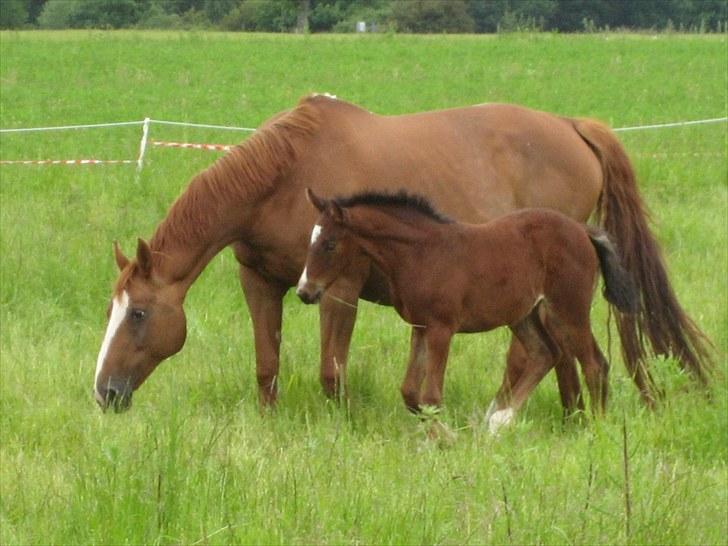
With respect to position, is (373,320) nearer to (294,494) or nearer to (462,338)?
(462,338)

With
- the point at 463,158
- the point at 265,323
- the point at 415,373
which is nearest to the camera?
the point at 415,373

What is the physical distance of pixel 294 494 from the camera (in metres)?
4.24

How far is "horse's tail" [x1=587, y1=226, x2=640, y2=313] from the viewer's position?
666cm

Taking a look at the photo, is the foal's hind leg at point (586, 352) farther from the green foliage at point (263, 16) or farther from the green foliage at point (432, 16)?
the green foliage at point (263, 16)

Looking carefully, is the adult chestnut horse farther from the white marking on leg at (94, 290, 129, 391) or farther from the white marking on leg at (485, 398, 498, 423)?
the white marking on leg at (485, 398, 498, 423)

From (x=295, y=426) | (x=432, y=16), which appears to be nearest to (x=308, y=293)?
(x=295, y=426)

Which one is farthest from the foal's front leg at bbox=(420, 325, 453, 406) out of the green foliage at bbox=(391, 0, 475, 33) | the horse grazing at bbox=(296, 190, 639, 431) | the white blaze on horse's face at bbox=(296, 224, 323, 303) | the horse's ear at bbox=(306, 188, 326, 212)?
the green foliage at bbox=(391, 0, 475, 33)

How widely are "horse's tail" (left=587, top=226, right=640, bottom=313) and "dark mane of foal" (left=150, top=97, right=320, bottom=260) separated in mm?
1566

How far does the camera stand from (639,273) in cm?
761

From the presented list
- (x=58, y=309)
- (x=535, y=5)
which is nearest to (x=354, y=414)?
(x=58, y=309)

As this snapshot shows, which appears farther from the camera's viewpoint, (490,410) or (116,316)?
(490,410)

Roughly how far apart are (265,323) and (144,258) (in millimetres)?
849

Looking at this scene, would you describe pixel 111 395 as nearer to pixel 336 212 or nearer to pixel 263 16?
pixel 336 212

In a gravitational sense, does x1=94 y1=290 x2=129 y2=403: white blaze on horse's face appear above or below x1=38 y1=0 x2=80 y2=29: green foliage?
above
